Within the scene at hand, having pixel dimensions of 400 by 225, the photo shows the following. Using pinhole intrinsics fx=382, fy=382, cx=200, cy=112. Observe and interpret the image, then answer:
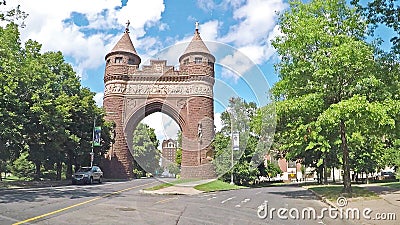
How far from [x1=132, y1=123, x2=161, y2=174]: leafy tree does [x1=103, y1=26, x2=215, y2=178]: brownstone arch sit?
58.5ft

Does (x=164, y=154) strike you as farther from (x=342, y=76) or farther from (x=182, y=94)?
(x=342, y=76)

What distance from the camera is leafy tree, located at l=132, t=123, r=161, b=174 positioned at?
71.2m

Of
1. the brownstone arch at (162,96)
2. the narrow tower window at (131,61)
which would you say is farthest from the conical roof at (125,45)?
the brownstone arch at (162,96)

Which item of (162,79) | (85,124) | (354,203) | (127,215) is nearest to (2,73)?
(85,124)

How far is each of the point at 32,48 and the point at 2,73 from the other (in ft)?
28.7

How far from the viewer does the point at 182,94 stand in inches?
1975

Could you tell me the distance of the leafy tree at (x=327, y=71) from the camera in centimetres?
1707

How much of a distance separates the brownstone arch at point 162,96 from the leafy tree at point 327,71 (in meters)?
28.3

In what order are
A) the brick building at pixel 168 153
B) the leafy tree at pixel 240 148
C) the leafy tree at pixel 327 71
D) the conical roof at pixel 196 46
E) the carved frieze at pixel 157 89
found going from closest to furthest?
the leafy tree at pixel 327 71 → the leafy tree at pixel 240 148 → the carved frieze at pixel 157 89 → the conical roof at pixel 196 46 → the brick building at pixel 168 153

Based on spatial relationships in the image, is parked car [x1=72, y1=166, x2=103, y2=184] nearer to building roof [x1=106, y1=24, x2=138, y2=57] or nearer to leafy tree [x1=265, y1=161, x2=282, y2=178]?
leafy tree [x1=265, y1=161, x2=282, y2=178]

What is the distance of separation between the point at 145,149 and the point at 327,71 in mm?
60123

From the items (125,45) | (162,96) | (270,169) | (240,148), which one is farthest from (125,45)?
(270,169)

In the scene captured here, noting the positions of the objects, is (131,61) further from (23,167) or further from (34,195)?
(34,195)
